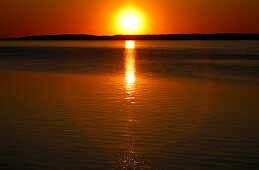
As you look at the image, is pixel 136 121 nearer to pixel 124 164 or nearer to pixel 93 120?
pixel 93 120

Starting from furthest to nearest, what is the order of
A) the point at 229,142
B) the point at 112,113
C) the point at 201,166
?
the point at 112,113 → the point at 229,142 → the point at 201,166

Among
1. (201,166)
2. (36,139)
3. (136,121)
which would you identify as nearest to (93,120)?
(136,121)

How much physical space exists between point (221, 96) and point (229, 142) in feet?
29.6

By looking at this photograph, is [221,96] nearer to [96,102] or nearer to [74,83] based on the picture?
[96,102]

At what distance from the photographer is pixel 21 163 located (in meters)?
9.22

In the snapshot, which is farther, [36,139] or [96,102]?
[96,102]

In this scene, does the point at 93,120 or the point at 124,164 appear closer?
the point at 124,164

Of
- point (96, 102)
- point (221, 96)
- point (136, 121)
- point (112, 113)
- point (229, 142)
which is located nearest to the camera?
point (229, 142)

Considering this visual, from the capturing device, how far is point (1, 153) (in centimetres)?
991

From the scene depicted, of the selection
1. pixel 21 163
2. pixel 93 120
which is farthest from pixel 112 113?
pixel 21 163

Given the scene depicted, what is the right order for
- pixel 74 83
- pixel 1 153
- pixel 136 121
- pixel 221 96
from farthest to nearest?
pixel 74 83 → pixel 221 96 → pixel 136 121 → pixel 1 153

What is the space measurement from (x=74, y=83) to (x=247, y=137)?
50.6ft

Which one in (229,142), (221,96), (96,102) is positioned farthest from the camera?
(221,96)

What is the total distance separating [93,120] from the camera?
13.7 metres
